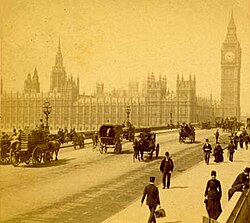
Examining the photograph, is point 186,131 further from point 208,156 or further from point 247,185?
point 247,185

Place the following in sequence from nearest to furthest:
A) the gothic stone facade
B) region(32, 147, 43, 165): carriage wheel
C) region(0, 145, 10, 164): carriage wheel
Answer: the gothic stone facade
region(0, 145, 10, 164): carriage wheel
region(32, 147, 43, 165): carriage wheel

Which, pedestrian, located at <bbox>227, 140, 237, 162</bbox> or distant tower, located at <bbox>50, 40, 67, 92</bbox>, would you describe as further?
distant tower, located at <bbox>50, 40, 67, 92</bbox>

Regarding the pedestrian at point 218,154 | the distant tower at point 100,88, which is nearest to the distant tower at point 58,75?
the distant tower at point 100,88

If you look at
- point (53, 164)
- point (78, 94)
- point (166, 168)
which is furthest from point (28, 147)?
point (166, 168)

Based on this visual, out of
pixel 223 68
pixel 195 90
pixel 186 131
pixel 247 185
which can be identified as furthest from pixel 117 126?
pixel 247 185

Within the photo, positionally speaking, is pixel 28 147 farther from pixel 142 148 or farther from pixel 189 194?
pixel 189 194

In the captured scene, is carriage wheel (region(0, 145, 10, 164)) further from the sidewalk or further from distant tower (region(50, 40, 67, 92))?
the sidewalk

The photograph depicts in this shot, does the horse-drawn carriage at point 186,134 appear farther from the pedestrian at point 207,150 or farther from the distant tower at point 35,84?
the distant tower at point 35,84

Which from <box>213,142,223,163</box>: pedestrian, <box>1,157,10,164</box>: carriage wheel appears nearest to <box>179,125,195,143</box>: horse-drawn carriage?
<box>213,142,223,163</box>: pedestrian
